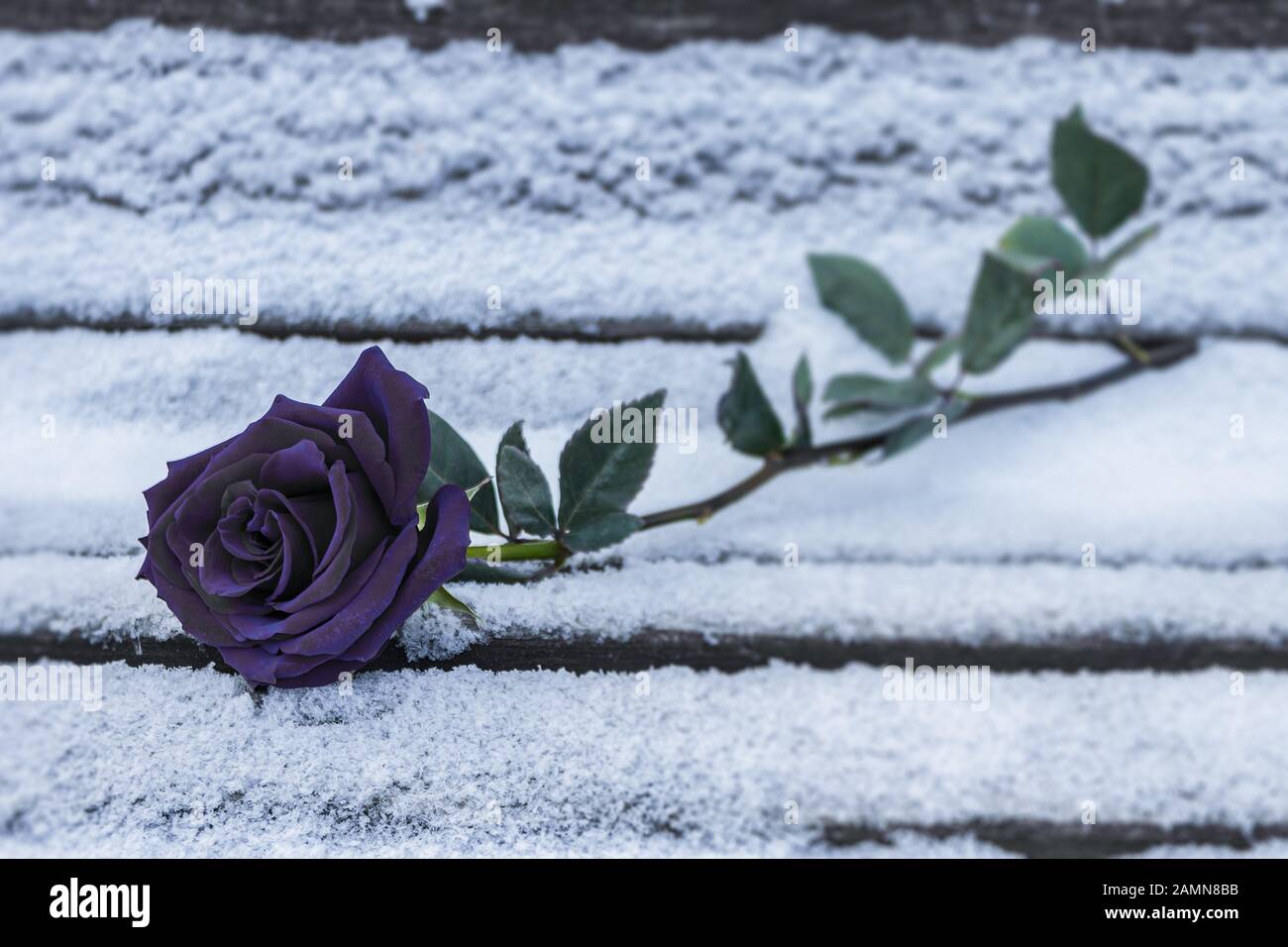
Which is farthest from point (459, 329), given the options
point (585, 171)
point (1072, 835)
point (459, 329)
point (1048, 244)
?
point (1072, 835)

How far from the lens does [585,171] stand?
1.82 feet

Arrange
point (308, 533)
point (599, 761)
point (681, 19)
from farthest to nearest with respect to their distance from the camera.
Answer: point (681, 19) < point (599, 761) < point (308, 533)

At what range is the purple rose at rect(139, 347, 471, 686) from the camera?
1.12 feet

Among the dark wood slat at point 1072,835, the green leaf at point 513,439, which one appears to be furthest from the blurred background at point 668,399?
the green leaf at point 513,439

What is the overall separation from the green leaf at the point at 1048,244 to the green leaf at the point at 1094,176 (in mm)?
18

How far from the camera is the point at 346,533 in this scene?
0.34 metres

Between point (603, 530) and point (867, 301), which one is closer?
point (603, 530)

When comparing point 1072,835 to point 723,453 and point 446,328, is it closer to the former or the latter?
point 723,453

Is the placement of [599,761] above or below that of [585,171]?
below

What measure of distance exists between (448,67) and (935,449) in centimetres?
40

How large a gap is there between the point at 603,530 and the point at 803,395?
15 cm

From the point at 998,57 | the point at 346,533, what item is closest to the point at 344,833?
the point at 346,533

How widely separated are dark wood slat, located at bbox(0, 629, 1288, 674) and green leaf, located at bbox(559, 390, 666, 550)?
0.09 meters

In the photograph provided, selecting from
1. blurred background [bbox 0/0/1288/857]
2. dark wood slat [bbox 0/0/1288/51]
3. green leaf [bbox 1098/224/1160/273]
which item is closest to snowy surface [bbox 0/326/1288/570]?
blurred background [bbox 0/0/1288/857]
